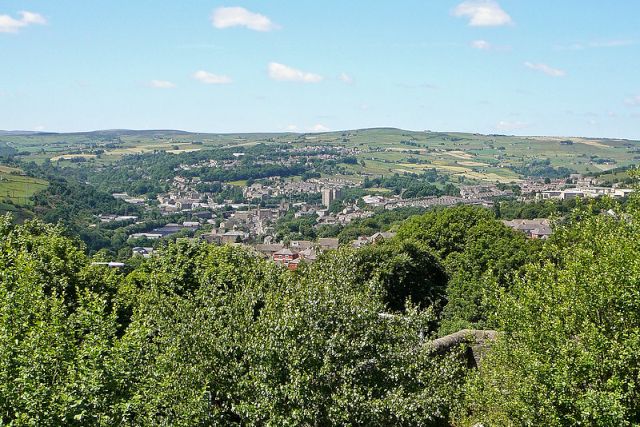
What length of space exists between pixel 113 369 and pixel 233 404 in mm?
3000

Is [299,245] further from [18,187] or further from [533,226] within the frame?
[18,187]

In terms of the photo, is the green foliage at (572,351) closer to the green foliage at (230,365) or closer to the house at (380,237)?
the green foliage at (230,365)

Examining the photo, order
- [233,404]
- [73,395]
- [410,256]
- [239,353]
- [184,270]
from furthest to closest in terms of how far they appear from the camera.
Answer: [410,256] → [184,270] → [239,353] → [233,404] → [73,395]

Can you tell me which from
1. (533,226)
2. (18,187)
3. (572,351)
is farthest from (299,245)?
(572,351)

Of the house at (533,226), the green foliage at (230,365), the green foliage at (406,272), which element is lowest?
the house at (533,226)

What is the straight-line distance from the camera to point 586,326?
642 inches

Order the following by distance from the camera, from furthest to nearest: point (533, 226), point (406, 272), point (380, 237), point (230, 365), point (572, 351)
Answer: point (533, 226), point (380, 237), point (406, 272), point (230, 365), point (572, 351)

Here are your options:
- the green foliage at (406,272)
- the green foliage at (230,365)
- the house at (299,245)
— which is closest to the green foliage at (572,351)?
the green foliage at (230,365)

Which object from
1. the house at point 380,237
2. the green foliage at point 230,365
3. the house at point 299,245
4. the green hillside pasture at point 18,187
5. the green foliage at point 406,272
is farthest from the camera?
the green hillside pasture at point 18,187

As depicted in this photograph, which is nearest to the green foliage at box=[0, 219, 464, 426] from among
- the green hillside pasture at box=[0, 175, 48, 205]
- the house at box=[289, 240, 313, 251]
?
the house at box=[289, 240, 313, 251]

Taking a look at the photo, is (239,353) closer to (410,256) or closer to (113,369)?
(113,369)

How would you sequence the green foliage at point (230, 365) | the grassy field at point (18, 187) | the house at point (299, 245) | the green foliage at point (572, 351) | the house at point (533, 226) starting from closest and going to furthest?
the green foliage at point (230, 365) < the green foliage at point (572, 351) < the house at point (533, 226) < the house at point (299, 245) < the grassy field at point (18, 187)

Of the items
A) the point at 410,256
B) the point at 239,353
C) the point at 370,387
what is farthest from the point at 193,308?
the point at 410,256

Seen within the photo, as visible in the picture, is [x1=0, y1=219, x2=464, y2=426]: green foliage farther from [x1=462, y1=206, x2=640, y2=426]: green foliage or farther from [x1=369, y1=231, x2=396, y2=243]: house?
[x1=369, y1=231, x2=396, y2=243]: house
